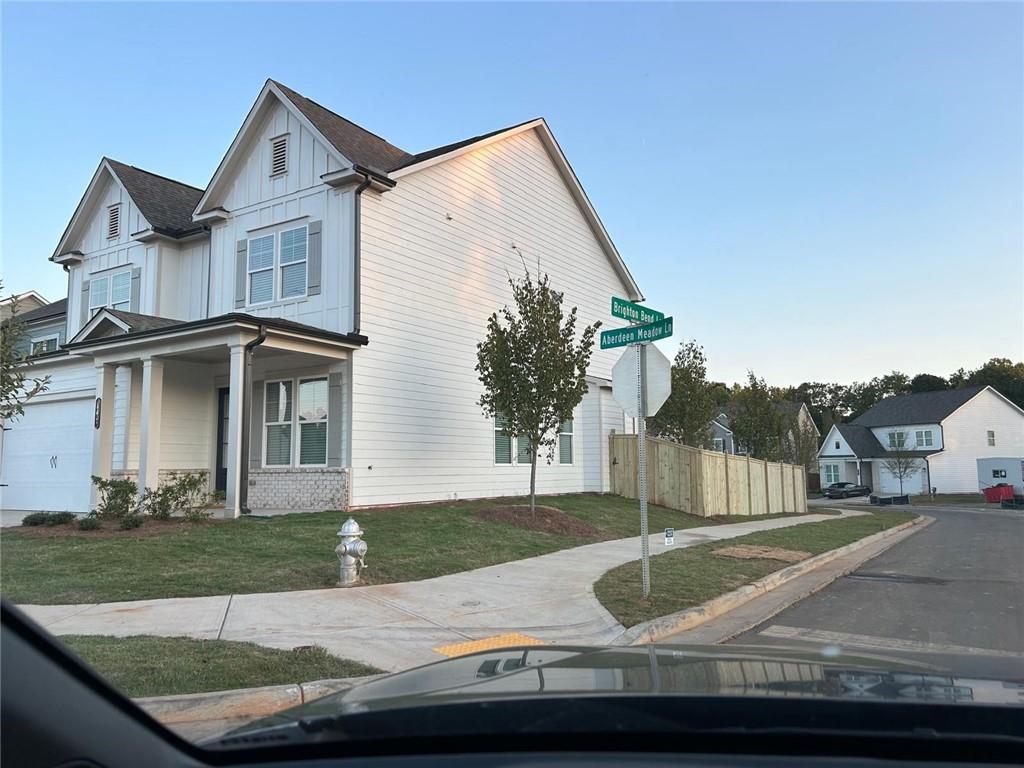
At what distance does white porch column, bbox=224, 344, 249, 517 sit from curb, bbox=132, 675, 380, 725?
948 centimetres

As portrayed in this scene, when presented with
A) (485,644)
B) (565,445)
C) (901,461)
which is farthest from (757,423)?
(901,461)

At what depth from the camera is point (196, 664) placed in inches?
228

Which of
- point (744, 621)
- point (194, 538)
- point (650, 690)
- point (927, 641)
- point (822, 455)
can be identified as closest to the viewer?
point (650, 690)

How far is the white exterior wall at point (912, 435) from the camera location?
5678 cm

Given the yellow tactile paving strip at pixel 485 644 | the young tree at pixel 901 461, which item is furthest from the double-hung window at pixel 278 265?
the young tree at pixel 901 461

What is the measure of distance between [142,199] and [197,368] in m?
6.07

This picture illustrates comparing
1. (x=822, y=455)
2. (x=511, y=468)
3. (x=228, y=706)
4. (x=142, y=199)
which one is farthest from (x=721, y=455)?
(x=822, y=455)

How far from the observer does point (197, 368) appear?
18.3 m

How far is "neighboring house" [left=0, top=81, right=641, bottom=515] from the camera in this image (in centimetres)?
1578

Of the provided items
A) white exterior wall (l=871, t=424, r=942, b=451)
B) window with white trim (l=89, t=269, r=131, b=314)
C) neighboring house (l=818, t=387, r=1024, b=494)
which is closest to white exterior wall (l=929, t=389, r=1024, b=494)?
neighboring house (l=818, t=387, r=1024, b=494)

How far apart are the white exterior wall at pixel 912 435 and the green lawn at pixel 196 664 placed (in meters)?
60.8

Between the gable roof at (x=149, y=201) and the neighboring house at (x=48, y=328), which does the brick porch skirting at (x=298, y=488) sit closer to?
the gable roof at (x=149, y=201)

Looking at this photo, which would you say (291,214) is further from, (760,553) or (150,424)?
(760,553)

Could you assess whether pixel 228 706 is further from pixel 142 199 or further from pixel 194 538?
pixel 142 199
